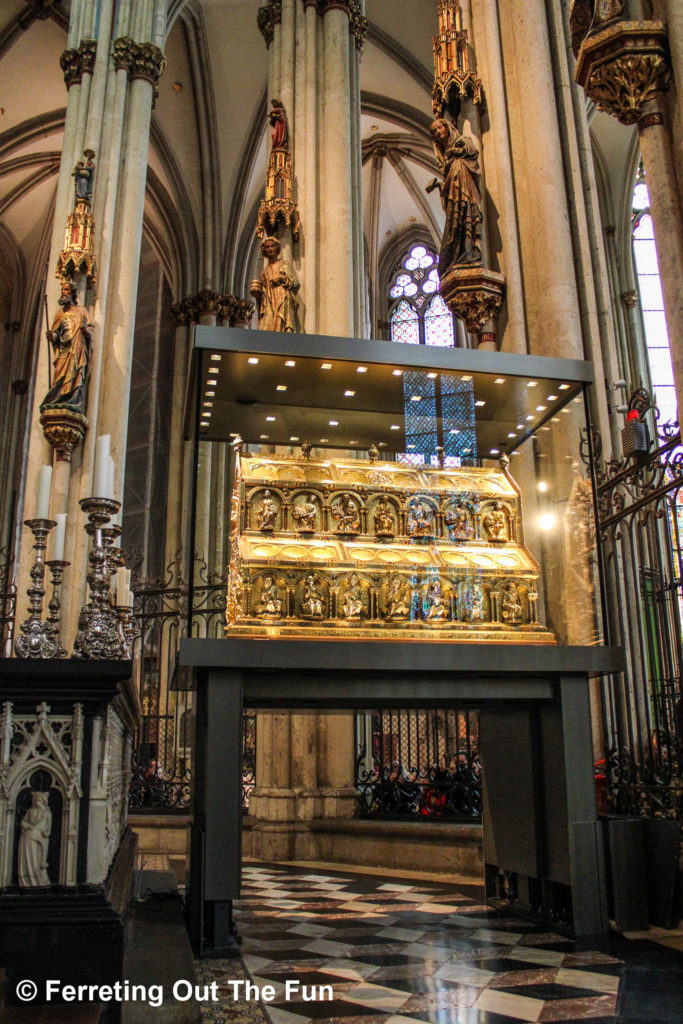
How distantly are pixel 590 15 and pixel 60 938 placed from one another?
19.9ft

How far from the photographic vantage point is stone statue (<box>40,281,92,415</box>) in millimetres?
10500

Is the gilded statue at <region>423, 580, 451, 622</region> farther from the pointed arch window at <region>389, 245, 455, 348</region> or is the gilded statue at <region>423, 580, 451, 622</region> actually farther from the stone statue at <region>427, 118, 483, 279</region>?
the pointed arch window at <region>389, 245, 455, 348</region>

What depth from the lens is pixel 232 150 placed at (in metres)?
21.4

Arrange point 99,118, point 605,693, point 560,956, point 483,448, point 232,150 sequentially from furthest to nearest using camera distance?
point 232,150 → point 99,118 → point 605,693 → point 483,448 → point 560,956

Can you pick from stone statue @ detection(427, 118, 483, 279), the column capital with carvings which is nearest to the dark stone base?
the column capital with carvings

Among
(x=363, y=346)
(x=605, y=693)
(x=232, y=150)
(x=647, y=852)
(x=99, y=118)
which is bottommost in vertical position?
(x=647, y=852)

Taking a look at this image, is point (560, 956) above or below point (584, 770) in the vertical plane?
below

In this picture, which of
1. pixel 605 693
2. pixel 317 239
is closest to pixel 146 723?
pixel 317 239

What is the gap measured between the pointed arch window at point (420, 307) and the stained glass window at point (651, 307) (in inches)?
238

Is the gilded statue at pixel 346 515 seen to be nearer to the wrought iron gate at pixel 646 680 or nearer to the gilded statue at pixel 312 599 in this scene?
the gilded statue at pixel 312 599

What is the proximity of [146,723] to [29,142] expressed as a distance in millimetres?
15697

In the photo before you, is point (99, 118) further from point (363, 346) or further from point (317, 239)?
point (363, 346)

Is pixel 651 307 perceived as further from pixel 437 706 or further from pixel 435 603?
pixel 437 706

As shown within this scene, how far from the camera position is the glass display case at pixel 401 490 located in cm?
526
